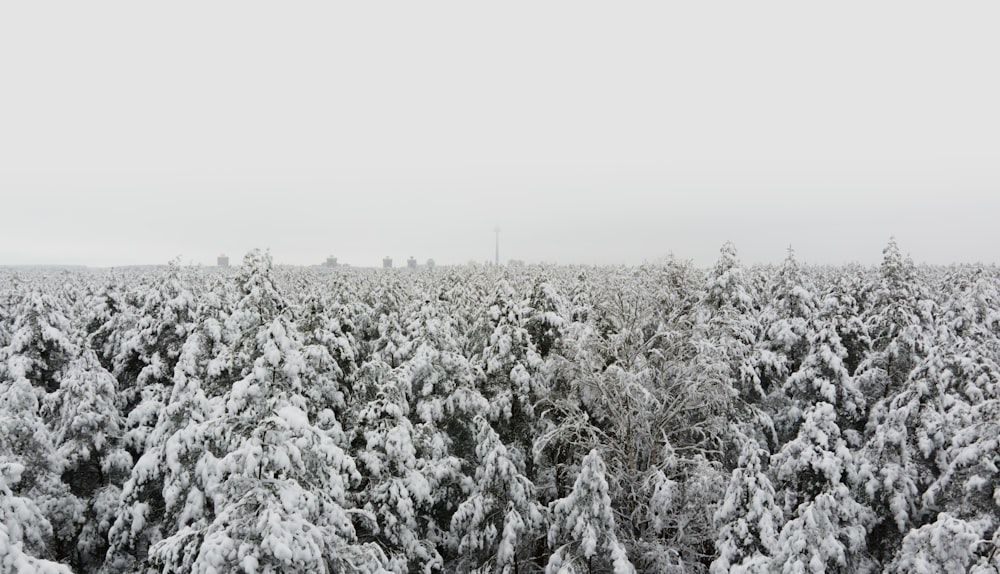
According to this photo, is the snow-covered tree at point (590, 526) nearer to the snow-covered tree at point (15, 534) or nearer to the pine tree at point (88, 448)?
the snow-covered tree at point (15, 534)

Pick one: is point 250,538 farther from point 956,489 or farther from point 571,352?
point 956,489

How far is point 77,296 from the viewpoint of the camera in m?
38.5

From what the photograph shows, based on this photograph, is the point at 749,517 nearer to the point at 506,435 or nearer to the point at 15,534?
the point at 506,435

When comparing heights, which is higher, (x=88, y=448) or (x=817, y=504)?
(x=817, y=504)

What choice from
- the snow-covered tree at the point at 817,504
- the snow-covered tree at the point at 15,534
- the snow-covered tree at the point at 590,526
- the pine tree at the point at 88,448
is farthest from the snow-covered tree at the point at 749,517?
the pine tree at the point at 88,448

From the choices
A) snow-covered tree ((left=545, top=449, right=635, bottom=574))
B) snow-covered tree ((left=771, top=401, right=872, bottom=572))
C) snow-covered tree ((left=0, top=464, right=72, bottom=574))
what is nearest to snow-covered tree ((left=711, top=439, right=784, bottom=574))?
snow-covered tree ((left=771, top=401, right=872, bottom=572))

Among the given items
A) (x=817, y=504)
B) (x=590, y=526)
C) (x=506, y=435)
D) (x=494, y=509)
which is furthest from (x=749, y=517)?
(x=506, y=435)

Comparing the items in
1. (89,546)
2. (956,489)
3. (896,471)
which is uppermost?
(956,489)

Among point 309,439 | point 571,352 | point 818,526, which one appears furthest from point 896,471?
point 309,439

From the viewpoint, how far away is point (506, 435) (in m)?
17.7

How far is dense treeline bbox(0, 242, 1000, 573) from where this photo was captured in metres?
8.07

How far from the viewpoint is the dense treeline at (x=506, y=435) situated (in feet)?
26.5

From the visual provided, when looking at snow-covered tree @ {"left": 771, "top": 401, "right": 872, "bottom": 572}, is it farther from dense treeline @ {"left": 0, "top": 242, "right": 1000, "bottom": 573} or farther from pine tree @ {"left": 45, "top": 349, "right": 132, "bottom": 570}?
pine tree @ {"left": 45, "top": 349, "right": 132, "bottom": 570}

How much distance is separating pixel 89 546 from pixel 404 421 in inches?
423
